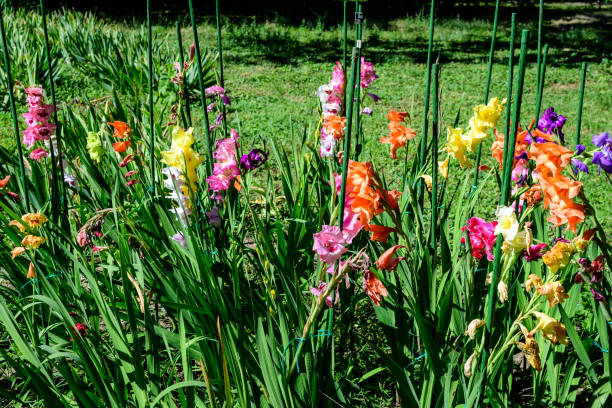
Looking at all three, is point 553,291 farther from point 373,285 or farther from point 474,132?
point 474,132

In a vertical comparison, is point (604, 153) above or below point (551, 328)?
above

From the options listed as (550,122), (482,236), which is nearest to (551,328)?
(482,236)

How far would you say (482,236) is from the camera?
1.40m

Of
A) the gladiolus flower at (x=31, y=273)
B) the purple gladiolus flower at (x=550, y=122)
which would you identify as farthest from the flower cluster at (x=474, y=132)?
the gladiolus flower at (x=31, y=273)

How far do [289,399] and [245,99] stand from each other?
17.1 feet

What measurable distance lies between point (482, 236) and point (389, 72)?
6.61 m

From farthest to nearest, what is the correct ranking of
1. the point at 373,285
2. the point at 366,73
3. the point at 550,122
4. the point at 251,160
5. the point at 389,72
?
the point at 389,72
the point at 366,73
the point at 251,160
the point at 550,122
the point at 373,285

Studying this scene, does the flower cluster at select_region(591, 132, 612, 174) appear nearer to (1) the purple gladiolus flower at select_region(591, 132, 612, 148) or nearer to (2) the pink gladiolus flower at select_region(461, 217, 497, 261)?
(1) the purple gladiolus flower at select_region(591, 132, 612, 148)

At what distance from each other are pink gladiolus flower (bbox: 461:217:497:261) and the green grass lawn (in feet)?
5.30

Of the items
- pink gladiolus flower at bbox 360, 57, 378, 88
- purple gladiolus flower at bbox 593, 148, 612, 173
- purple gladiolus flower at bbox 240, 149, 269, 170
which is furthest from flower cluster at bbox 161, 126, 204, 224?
purple gladiolus flower at bbox 593, 148, 612, 173

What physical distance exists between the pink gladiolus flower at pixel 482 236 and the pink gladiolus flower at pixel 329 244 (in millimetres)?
331

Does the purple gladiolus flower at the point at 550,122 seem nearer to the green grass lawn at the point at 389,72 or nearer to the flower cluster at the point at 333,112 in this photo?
the flower cluster at the point at 333,112

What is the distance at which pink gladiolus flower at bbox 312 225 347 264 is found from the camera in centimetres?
130

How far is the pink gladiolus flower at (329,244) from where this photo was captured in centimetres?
130
